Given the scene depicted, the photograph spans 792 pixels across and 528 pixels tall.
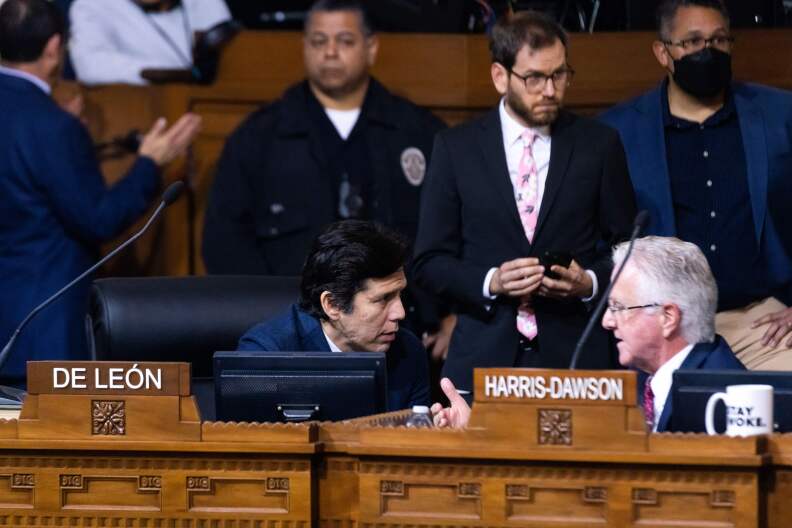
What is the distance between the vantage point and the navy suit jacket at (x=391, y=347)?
142 inches

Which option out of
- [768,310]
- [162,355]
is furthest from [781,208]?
[162,355]

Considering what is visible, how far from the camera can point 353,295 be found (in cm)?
372

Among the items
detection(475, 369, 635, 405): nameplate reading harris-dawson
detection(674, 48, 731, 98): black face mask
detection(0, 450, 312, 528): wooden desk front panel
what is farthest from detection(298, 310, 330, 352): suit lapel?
detection(674, 48, 731, 98): black face mask

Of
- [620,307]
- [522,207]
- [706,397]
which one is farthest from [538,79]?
[706,397]

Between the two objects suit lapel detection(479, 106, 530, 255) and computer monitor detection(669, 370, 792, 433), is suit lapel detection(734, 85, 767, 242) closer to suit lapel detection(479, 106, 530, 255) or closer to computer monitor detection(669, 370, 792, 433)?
suit lapel detection(479, 106, 530, 255)

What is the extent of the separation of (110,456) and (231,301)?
106 centimetres

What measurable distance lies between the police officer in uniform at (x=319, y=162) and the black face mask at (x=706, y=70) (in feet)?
3.52

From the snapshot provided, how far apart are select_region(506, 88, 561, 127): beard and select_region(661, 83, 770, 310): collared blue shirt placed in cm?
44

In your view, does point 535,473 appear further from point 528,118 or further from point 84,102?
point 84,102

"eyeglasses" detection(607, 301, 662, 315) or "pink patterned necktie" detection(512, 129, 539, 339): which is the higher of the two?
"pink patterned necktie" detection(512, 129, 539, 339)

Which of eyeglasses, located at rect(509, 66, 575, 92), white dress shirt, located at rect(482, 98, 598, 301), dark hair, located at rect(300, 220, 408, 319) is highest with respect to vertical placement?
eyeglasses, located at rect(509, 66, 575, 92)

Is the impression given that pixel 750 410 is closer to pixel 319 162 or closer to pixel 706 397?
pixel 706 397

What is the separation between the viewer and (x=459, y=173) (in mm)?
4281

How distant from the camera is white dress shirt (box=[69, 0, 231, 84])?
18.5 ft
